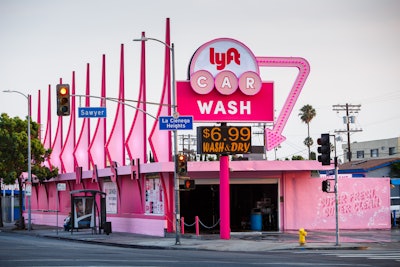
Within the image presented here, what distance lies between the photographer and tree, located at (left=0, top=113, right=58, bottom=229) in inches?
2247

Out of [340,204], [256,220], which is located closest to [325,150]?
[256,220]

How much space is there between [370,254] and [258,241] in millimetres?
9116

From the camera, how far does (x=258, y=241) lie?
36.3 meters

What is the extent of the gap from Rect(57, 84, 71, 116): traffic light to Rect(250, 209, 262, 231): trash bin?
16461 millimetres

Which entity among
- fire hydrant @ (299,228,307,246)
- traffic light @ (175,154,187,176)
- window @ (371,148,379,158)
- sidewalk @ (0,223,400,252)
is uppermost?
window @ (371,148,379,158)

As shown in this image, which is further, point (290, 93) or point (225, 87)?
point (290, 93)

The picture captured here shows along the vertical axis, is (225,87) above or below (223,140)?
above

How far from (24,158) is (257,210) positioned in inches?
867

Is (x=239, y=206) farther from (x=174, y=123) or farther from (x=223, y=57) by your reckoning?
(x=174, y=123)

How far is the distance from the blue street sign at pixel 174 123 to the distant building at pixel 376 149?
6707 cm

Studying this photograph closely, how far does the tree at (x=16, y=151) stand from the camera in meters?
57.1

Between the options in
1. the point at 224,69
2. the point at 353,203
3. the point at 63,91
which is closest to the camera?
the point at 63,91

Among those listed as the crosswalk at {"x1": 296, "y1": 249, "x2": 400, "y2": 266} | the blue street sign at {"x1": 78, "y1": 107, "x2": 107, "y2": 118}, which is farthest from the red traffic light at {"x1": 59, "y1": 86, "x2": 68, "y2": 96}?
the crosswalk at {"x1": 296, "y1": 249, "x2": 400, "y2": 266}

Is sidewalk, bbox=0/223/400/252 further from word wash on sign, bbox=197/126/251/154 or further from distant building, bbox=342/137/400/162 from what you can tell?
distant building, bbox=342/137/400/162
